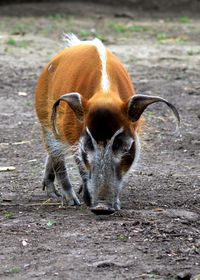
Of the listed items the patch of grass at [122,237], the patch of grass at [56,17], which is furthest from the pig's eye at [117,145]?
the patch of grass at [56,17]

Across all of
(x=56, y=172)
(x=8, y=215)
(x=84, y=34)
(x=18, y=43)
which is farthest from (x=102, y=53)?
(x=84, y=34)

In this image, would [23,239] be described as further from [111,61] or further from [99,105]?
[111,61]

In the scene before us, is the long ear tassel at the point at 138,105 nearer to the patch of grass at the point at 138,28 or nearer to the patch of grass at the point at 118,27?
the patch of grass at the point at 118,27

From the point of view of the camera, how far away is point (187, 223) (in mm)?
6215

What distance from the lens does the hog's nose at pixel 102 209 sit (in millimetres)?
6129

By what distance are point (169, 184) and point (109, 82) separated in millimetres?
1512

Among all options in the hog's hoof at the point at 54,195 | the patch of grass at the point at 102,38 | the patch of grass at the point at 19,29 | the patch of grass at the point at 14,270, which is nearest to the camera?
the patch of grass at the point at 14,270

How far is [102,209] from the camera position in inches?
241

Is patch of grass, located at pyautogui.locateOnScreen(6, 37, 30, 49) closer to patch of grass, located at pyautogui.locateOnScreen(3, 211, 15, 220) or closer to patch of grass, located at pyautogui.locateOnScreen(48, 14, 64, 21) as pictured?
patch of grass, located at pyautogui.locateOnScreen(48, 14, 64, 21)

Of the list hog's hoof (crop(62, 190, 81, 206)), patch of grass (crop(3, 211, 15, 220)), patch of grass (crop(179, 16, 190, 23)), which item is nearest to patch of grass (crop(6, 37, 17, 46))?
patch of grass (crop(179, 16, 190, 23))

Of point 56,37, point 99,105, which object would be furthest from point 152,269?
point 56,37

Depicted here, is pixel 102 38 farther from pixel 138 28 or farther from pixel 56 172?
pixel 56 172

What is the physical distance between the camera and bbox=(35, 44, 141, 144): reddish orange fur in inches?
253

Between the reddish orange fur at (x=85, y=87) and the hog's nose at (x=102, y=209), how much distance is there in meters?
0.59
